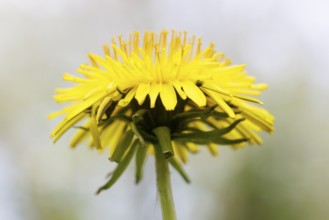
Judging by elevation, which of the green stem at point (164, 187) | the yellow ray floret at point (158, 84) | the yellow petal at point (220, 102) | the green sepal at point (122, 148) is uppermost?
the yellow ray floret at point (158, 84)

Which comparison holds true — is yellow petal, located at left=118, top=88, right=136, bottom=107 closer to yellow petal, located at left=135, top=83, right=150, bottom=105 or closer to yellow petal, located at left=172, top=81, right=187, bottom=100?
yellow petal, located at left=135, top=83, right=150, bottom=105

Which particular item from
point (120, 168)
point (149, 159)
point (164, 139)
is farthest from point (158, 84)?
point (149, 159)

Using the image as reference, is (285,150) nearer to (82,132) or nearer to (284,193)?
(284,193)

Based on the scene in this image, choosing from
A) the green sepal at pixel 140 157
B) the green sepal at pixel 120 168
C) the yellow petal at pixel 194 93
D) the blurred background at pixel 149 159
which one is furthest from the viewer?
the blurred background at pixel 149 159

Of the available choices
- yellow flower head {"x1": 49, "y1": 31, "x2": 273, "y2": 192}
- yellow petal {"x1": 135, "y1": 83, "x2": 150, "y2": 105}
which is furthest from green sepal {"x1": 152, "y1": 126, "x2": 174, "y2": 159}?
yellow petal {"x1": 135, "y1": 83, "x2": 150, "y2": 105}

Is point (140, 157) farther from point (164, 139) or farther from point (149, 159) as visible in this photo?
point (149, 159)

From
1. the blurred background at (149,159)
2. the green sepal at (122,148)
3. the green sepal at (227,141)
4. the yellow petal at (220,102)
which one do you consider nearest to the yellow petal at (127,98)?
the green sepal at (122,148)

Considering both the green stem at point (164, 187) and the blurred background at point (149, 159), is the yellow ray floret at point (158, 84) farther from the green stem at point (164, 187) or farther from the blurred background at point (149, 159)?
the blurred background at point (149, 159)
